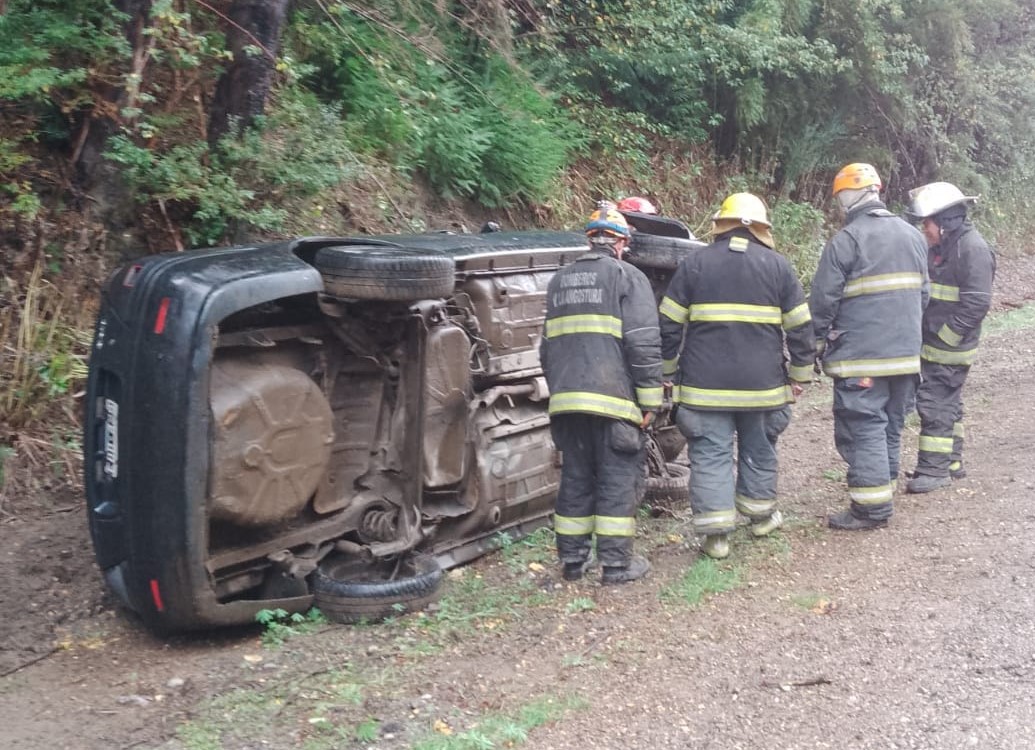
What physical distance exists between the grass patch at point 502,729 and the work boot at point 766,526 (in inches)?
86.5

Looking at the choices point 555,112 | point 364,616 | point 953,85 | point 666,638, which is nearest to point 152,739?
point 364,616

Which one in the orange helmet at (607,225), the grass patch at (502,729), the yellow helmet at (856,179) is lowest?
the grass patch at (502,729)

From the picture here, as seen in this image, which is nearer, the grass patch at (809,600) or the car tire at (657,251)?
the grass patch at (809,600)

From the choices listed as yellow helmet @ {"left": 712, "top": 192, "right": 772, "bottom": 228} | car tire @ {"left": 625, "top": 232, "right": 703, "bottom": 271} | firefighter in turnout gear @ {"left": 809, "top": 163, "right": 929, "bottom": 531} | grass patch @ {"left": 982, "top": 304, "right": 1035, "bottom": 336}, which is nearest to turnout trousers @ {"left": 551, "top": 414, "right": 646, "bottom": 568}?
yellow helmet @ {"left": 712, "top": 192, "right": 772, "bottom": 228}

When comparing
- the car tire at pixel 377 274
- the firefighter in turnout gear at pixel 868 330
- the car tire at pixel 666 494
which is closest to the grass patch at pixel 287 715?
the car tire at pixel 377 274

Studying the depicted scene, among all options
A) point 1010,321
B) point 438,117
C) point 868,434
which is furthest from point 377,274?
point 1010,321

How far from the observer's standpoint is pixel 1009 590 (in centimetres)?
463

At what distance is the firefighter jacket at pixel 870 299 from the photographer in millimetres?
5895

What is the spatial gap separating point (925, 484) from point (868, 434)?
1005 mm

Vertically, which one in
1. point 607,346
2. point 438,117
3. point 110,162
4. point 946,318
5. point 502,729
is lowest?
point 502,729

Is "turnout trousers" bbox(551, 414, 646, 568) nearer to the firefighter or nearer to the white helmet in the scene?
the firefighter

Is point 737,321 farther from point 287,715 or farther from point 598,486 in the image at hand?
point 287,715

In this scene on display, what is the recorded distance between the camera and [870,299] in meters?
5.91

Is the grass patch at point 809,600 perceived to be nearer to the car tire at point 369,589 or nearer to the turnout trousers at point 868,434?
the turnout trousers at point 868,434
